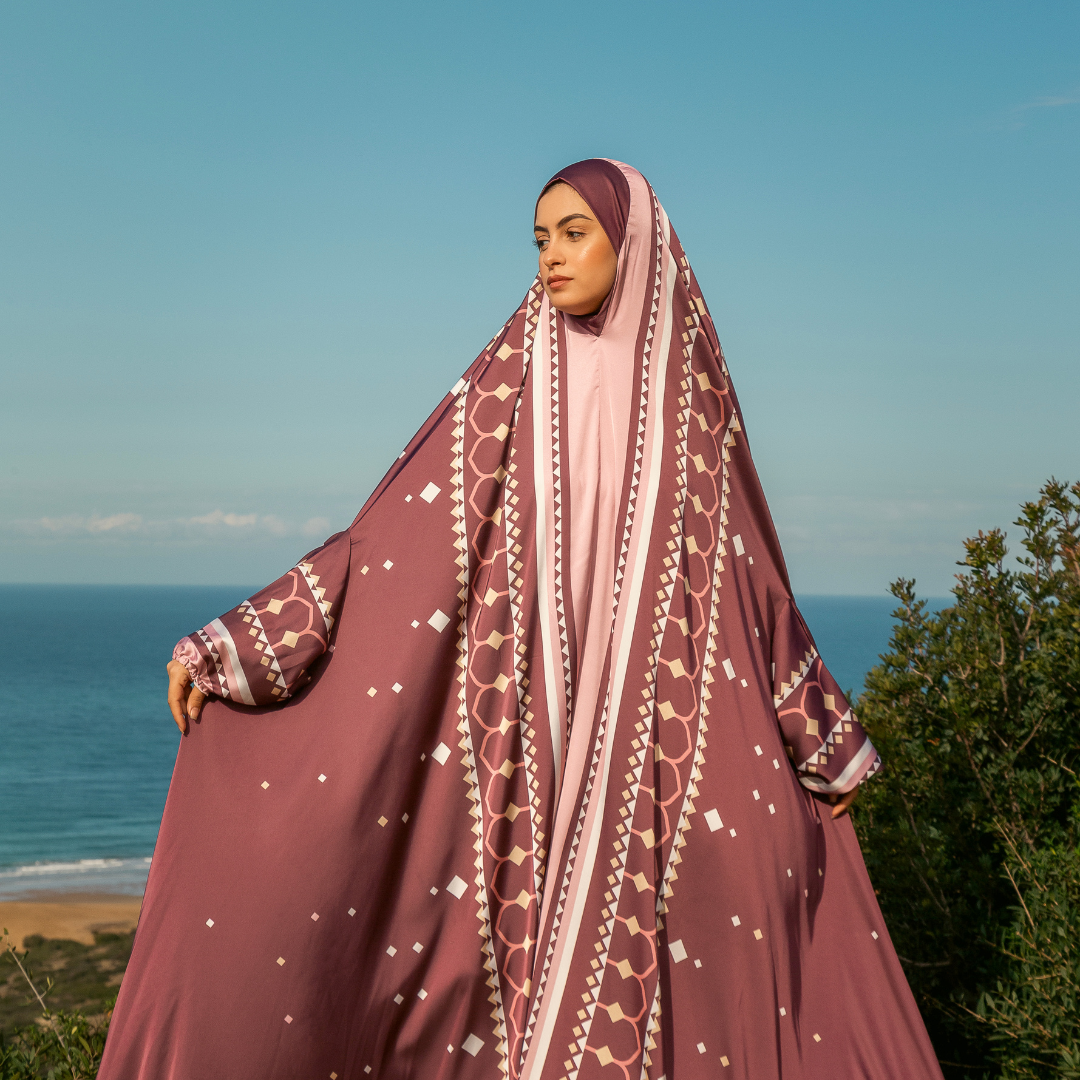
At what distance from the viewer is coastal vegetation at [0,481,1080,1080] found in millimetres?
3197

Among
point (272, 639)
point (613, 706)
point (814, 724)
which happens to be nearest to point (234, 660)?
point (272, 639)

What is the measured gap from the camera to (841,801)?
2785mm

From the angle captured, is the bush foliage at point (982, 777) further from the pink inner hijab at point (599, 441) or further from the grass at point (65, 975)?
the grass at point (65, 975)

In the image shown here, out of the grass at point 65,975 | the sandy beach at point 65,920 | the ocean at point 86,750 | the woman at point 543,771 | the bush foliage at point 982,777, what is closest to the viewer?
the woman at point 543,771

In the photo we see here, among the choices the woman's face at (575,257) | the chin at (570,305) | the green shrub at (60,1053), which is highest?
the woman's face at (575,257)

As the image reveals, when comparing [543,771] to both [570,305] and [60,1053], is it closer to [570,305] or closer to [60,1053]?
[570,305]

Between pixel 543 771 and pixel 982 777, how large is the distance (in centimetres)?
192

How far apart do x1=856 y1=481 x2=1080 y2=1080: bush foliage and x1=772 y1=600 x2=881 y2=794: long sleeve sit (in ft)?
2.84

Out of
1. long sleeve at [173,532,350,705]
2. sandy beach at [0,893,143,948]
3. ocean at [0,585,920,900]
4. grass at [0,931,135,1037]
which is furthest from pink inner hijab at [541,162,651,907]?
ocean at [0,585,920,900]

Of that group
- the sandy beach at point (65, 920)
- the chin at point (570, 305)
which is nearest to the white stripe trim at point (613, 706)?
the chin at point (570, 305)

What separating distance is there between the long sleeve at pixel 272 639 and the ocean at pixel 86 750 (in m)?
18.3

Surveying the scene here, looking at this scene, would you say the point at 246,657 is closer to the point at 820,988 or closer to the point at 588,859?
the point at 588,859

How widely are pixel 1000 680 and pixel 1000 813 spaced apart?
47cm

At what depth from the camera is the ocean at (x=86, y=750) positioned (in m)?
28.1
